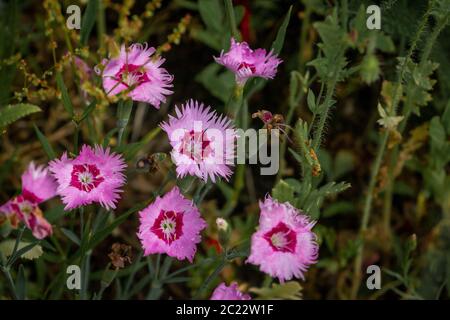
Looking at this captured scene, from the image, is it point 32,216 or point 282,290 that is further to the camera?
point 282,290

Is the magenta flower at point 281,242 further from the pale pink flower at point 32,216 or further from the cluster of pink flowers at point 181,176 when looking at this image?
the pale pink flower at point 32,216

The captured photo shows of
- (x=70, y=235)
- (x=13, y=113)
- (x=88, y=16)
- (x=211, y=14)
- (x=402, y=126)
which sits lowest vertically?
(x=70, y=235)

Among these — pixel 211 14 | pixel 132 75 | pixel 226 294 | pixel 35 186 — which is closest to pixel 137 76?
pixel 132 75

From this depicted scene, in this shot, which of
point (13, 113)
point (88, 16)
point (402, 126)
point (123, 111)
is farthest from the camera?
point (402, 126)

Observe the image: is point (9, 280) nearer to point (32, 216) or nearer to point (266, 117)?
point (32, 216)

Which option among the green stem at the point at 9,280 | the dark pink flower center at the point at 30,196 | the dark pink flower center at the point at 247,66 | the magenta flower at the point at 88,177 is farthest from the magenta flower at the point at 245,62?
the green stem at the point at 9,280

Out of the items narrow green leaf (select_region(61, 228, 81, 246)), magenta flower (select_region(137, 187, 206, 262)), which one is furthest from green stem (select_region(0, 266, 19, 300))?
magenta flower (select_region(137, 187, 206, 262))

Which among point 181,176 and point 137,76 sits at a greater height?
point 137,76
